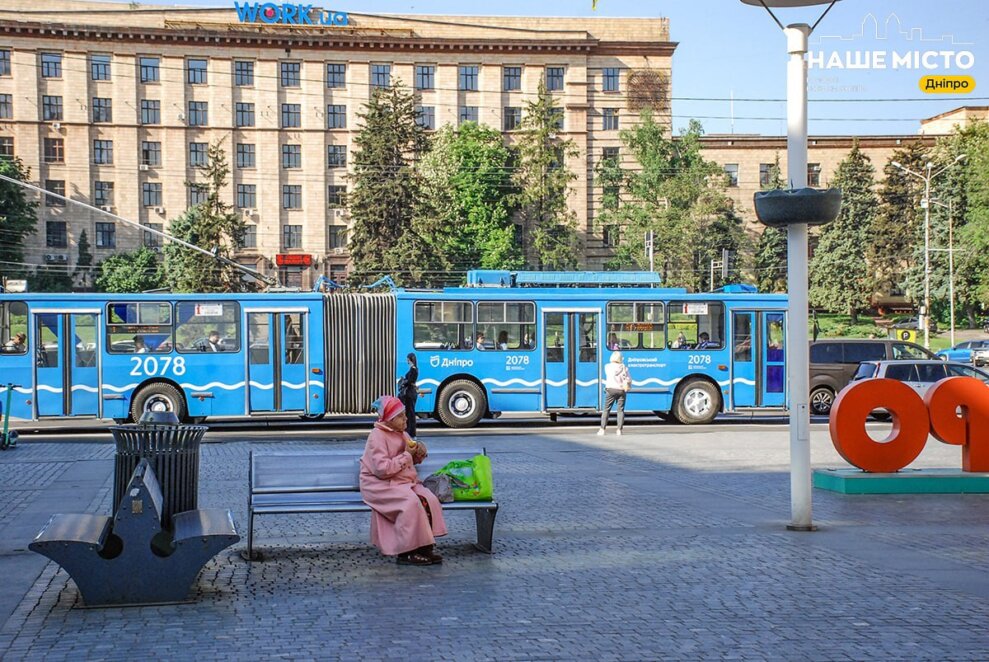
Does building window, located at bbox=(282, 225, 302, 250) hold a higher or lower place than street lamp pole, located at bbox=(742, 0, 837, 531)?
higher

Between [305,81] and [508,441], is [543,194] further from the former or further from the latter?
[508,441]

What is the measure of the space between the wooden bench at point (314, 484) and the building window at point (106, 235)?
260 feet

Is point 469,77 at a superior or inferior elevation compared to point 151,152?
superior

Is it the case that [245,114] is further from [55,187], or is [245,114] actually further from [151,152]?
[55,187]

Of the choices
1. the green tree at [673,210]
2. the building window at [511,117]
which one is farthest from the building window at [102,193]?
the green tree at [673,210]

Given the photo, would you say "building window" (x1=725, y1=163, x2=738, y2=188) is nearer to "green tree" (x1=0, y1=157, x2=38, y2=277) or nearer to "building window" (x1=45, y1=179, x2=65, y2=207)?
"building window" (x1=45, y1=179, x2=65, y2=207)

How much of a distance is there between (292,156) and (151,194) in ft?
34.2

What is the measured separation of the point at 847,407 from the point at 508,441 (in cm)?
947

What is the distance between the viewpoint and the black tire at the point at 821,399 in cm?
3177

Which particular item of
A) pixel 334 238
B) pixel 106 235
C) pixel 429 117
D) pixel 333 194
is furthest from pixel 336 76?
pixel 106 235

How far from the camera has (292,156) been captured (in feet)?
286

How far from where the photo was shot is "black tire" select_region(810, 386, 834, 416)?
3177cm

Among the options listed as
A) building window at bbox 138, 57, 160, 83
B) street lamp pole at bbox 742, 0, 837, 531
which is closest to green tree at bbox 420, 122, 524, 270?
building window at bbox 138, 57, 160, 83

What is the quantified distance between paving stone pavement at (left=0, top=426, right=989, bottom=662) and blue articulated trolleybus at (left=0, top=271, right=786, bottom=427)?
1153cm
